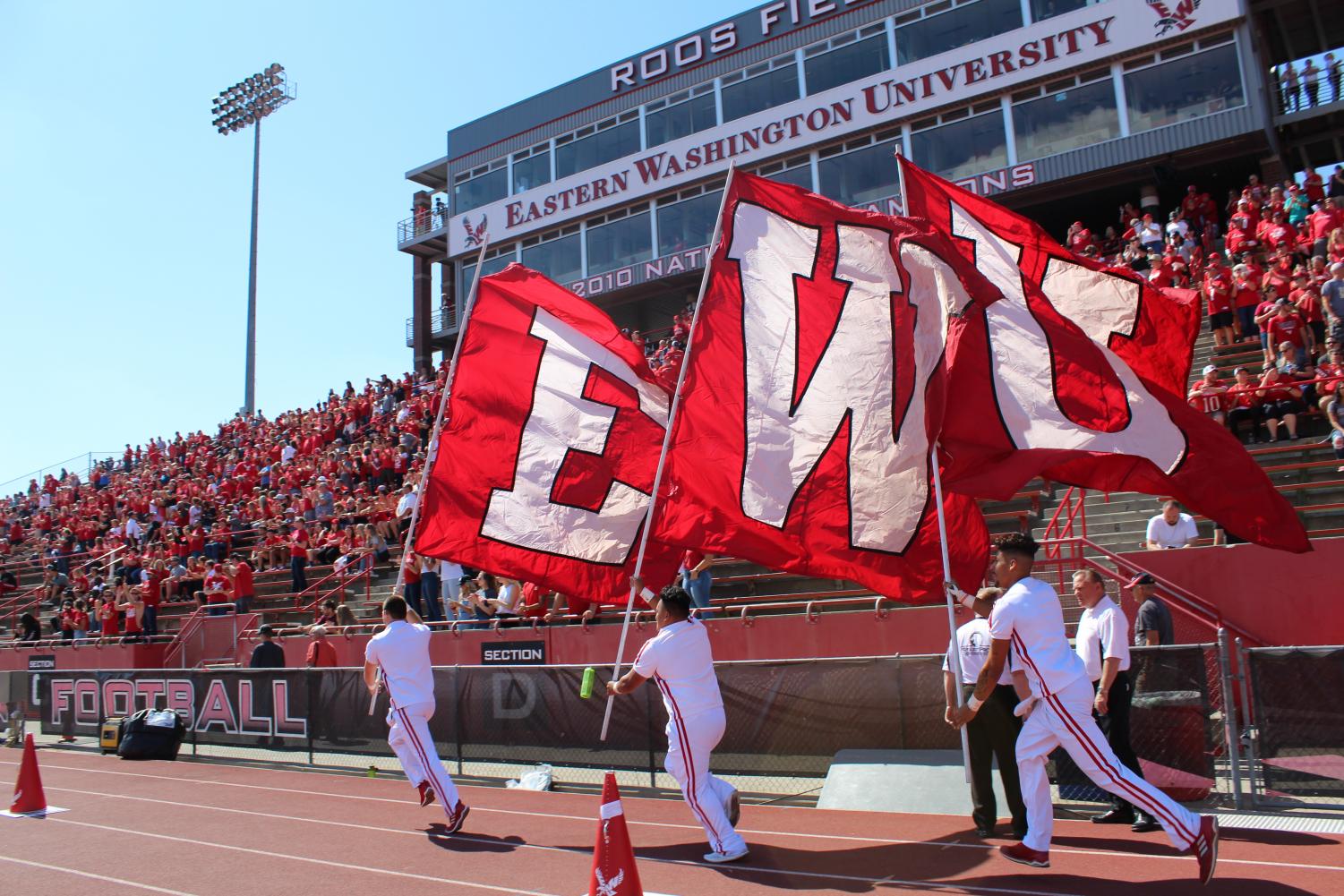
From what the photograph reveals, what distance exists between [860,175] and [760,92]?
4.24 m

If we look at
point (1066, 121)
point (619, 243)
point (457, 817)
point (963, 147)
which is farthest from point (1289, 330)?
point (619, 243)

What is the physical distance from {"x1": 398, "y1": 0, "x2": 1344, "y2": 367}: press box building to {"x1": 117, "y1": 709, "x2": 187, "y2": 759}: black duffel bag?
15363 millimetres

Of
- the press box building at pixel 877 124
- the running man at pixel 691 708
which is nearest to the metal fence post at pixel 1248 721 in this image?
the running man at pixel 691 708

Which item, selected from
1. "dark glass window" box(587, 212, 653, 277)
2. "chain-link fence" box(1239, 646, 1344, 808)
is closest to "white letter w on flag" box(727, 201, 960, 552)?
"chain-link fence" box(1239, 646, 1344, 808)

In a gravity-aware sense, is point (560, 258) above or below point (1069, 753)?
above

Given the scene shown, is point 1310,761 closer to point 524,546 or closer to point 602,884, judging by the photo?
point 602,884

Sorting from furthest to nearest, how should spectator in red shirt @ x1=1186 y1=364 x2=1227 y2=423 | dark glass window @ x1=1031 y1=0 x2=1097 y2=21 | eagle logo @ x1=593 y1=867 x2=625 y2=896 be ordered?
dark glass window @ x1=1031 y1=0 x2=1097 y2=21 < spectator in red shirt @ x1=1186 y1=364 x2=1227 y2=423 < eagle logo @ x1=593 y1=867 x2=625 y2=896

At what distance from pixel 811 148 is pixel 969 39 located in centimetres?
475

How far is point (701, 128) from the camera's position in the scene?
31.8 m

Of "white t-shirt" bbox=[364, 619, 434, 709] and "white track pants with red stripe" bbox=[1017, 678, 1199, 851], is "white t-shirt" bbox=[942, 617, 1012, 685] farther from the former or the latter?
"white t-shirt" bbox=[364, 619, 434, 709]

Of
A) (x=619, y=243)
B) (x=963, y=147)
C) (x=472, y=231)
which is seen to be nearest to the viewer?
(x=963, y=147)

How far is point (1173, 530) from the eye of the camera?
12180 mm

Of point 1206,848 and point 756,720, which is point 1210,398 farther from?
point 1206,848

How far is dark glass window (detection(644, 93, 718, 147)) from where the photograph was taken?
3184 cm
